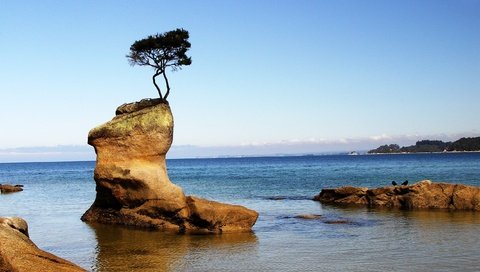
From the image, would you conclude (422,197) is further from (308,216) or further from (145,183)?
(145,183)

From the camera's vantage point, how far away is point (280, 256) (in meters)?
24.6

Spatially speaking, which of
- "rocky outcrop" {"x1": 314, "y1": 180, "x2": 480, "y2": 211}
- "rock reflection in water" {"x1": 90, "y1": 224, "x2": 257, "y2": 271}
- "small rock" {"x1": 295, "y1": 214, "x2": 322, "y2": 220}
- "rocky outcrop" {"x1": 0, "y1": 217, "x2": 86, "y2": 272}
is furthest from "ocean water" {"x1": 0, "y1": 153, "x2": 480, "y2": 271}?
"rocky outcrop" {"x1": 0, "y1": 217, "x2": 86, "y2": 272}

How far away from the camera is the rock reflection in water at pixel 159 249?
22908 mm

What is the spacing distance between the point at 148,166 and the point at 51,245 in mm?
8090

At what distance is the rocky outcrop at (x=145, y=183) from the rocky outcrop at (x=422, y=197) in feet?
57.1

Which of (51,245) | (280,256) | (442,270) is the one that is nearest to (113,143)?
(51,245)

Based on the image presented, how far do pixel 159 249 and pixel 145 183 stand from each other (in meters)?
7.62

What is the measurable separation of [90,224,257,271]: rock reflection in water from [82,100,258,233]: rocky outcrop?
1415mm

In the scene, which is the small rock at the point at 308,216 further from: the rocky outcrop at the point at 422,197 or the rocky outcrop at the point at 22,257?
the rocky outcrop at the point at 22,257

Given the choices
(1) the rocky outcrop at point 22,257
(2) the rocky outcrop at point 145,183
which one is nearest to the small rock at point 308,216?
(2) the rocky outcrop at point 145,183

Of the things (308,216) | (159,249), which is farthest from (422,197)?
(159,249)

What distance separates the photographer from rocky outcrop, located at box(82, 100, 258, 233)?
32.0 m

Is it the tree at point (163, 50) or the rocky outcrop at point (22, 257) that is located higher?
the tree at point (163, 50)

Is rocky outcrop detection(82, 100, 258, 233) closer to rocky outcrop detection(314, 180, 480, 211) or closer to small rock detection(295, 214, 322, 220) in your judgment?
small rock detection(295, 214, 322, 220)
